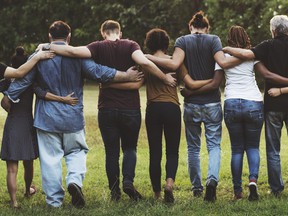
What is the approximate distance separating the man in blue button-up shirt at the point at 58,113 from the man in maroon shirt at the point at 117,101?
0.57ft

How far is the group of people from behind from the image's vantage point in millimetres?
6473

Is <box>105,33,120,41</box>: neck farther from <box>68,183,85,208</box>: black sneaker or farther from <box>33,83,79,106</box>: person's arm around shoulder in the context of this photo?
<box>68,183,85,208</box>: black sneaker

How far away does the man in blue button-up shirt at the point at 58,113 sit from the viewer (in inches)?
253

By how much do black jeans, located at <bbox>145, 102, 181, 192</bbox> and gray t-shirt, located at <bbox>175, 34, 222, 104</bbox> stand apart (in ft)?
1.01

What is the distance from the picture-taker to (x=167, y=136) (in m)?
6.77

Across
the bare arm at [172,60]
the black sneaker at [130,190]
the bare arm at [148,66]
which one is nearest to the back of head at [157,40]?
the bare arm at [172,60]

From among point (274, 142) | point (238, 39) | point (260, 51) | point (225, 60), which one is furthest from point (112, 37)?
point (274, 142)

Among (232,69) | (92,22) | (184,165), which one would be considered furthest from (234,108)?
(92,22)

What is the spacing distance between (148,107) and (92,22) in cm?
3236

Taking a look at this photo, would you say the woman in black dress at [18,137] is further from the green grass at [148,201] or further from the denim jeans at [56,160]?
the green grass at [148,201]

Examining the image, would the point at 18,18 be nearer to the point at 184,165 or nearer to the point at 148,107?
the point at 184,165

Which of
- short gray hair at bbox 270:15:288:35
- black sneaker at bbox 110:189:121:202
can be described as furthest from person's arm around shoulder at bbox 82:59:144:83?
short gray hair at bbox 270:15:288:35

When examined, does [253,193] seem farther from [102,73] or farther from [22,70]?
[22,70]

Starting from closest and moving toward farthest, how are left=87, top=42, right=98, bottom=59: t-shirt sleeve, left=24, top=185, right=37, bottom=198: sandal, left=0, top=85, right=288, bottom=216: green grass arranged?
1. left=0, top=85, right=288, bottom=216: green grass
2. left=87, top=42, right=98, bottom=59: t-shirt sleeve
3. left=24, top=185, right=37, bottom=198: sandal
